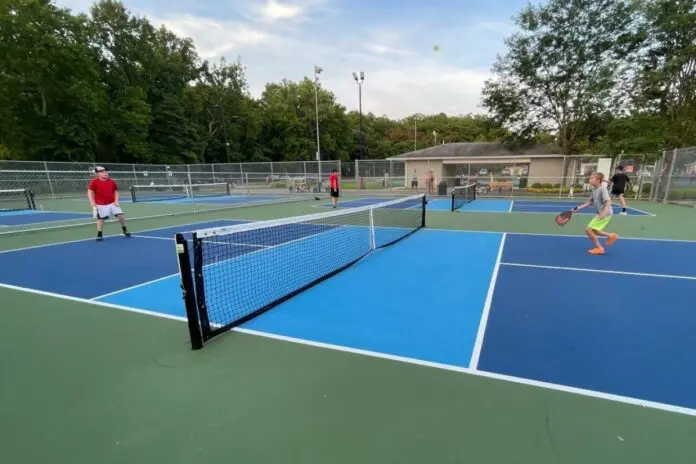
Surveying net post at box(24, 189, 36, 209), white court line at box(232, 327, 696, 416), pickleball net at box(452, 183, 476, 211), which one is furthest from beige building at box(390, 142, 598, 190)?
net post at box(24, 189, 36, 209)

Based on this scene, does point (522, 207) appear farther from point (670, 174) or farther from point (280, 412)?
point (280, 412)

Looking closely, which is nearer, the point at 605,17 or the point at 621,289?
the point at 621,289

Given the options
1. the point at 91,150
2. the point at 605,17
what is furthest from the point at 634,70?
the point at 91,150

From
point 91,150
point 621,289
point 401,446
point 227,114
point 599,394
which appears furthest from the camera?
point 227,114

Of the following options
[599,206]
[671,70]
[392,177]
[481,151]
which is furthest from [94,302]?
[481,151]

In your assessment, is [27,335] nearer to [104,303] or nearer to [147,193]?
[104,303]

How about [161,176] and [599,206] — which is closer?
[599,206]

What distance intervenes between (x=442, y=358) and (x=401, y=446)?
3.88 ft

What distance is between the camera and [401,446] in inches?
85.5

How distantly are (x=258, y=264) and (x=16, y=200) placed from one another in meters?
21.5

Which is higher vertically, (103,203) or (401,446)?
(103,203)

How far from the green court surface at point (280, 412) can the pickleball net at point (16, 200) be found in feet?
57.7

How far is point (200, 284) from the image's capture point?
11.4 ft

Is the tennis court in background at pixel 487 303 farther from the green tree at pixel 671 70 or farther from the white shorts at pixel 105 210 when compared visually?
the green tree at pixel 671 70
